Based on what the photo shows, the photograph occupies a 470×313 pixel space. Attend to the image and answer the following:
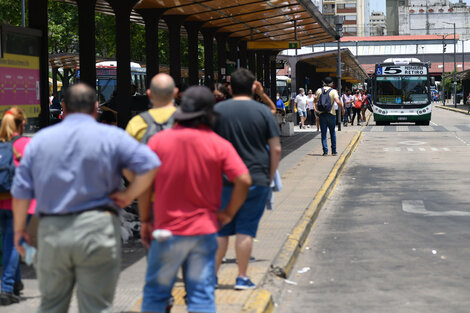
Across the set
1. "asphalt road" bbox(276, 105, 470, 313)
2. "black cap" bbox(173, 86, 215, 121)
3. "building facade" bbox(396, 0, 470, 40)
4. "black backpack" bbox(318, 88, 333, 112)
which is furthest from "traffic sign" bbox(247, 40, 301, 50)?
"building facade" bbox(396, 0, 470, 40)

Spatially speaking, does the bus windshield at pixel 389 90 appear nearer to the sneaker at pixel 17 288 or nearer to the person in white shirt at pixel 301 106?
the person in white shirt at pixel 301 106

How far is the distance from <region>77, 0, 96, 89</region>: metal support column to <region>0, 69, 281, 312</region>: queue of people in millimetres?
9920

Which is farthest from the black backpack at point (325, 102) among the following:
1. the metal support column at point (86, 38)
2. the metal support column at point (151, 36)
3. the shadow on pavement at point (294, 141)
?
the metal support column at point (86, 38)

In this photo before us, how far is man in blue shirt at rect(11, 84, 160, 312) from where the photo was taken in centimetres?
441

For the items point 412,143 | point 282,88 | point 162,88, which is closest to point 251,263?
point 162,88

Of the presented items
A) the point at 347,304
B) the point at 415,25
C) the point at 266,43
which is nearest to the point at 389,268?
the point at 347,304

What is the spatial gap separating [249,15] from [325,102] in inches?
145

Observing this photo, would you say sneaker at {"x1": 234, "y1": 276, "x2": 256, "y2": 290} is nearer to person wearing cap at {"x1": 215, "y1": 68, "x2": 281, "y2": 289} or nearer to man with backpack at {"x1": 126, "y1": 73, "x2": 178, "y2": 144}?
person wearing cap at {"x1": 215, "y1": 68, "x2": 281, "y2": 289}

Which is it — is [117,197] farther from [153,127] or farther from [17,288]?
[17,288]

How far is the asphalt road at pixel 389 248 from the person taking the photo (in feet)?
24.3

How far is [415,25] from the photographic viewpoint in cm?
17800

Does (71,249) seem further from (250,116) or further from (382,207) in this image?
(382,207)

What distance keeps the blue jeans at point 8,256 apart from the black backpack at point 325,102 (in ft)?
46.1

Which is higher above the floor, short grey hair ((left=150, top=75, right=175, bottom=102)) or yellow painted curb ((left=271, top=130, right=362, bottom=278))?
short grey hair ((left=150, top=75, right=175, bottom=102))
